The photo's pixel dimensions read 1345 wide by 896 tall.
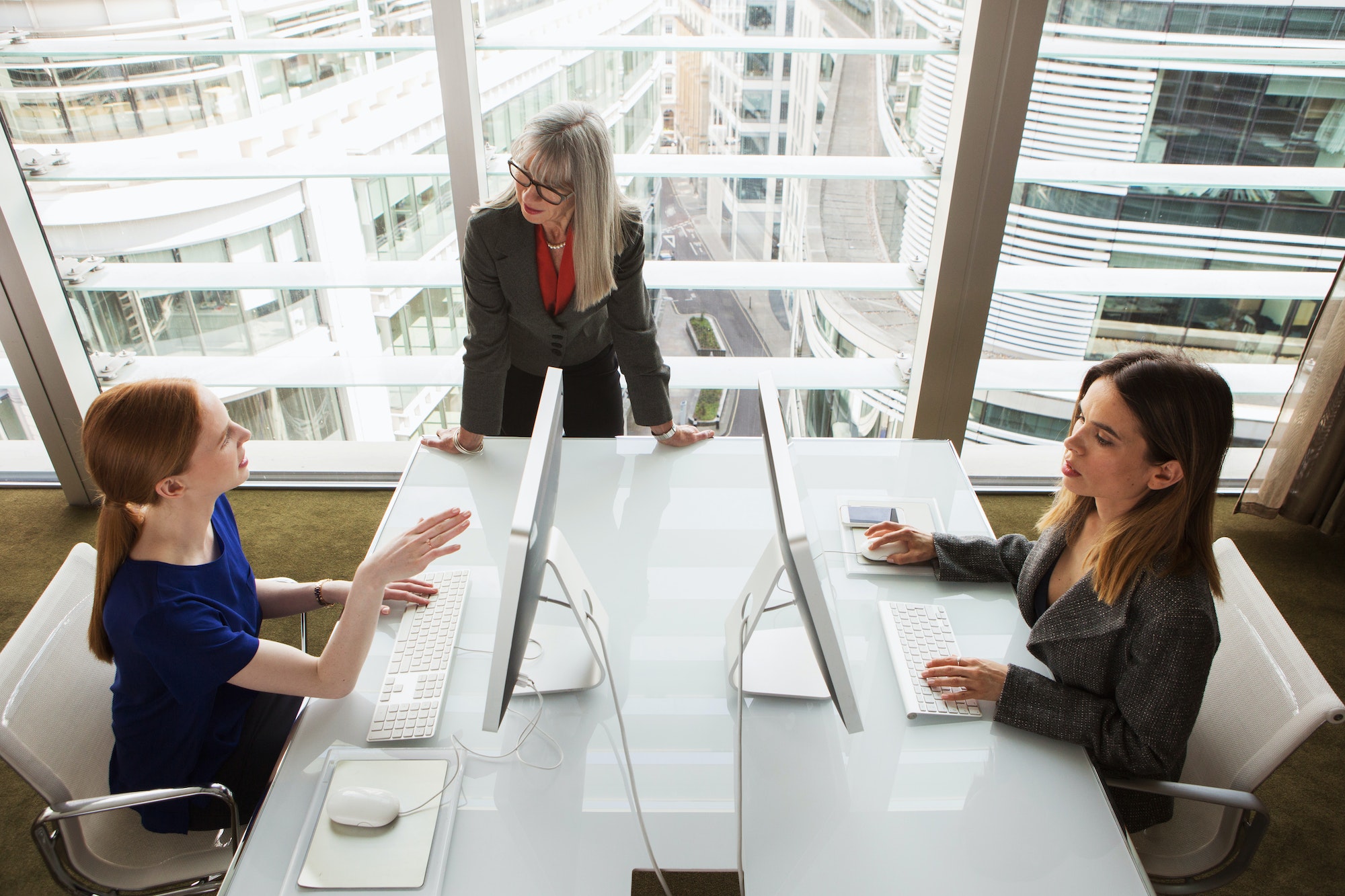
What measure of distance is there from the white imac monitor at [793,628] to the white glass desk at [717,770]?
40 millimetres

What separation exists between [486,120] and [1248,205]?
227cm

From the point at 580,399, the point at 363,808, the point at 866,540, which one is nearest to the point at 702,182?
the point at 580,399

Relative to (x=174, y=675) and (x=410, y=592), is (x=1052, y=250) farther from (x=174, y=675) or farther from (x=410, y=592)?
(x=174, y=675)

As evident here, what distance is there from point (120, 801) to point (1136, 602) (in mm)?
1449

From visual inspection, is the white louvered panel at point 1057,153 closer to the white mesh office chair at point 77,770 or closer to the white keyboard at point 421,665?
the white keyboard at point 421,665

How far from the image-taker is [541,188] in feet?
5.63

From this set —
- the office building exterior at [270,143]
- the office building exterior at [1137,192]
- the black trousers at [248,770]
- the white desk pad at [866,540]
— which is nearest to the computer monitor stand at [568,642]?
the black trousers at [248,770]

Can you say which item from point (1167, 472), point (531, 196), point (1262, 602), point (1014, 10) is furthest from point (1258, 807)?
point (1014, 10)

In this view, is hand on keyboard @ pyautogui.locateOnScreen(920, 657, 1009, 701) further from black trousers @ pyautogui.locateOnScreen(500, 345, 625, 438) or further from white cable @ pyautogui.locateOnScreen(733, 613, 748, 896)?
black trousers @ pyautogui.locateOnScreen(500, 345, 625, 438)

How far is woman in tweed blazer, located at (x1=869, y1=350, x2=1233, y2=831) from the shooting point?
122cm

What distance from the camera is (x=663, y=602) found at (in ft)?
5.15

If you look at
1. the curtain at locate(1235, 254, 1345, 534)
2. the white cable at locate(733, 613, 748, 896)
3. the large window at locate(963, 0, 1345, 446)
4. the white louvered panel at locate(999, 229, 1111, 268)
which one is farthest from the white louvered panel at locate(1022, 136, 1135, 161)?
the white cable at locate(733, 613, 748, 896)

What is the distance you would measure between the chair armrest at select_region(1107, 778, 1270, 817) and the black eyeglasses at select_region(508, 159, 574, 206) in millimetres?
1384

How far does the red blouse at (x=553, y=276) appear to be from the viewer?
1.86m
